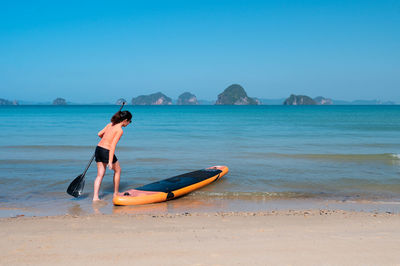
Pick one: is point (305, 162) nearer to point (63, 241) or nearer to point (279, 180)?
point (279, 180)

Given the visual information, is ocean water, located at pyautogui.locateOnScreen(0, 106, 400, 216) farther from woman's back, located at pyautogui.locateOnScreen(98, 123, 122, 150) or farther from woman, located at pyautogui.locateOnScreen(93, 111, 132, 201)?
woman's back, located at pyautogui.locateOnScreen(98, 123, 122, 150)

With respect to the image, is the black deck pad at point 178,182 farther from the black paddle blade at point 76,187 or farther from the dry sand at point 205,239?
the dry sand at point 205,239

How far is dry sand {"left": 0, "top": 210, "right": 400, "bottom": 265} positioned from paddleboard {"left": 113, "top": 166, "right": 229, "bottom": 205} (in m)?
0.77

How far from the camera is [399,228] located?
4703 mm

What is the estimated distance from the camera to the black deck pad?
6.91 metres

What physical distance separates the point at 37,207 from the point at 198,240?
361 centimetres

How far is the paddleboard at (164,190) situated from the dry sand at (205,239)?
2.53 ft

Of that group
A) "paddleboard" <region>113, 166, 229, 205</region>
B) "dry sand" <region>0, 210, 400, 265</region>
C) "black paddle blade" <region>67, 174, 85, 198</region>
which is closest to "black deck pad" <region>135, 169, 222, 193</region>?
"paddleboard" <region>113, 166, 229, 205</region>

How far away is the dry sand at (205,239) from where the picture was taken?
3.52 m

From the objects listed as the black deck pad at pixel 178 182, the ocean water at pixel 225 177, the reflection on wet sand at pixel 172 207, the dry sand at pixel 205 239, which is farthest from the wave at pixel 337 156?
the dry sand at pixel 205 239

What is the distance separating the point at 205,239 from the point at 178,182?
328 cm

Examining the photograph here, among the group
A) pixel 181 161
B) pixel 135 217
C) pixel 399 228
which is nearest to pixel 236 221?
pixel 135 217

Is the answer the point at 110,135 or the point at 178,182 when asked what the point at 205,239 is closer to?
the point at 110,135

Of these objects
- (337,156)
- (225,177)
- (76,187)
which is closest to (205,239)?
(76,187)
